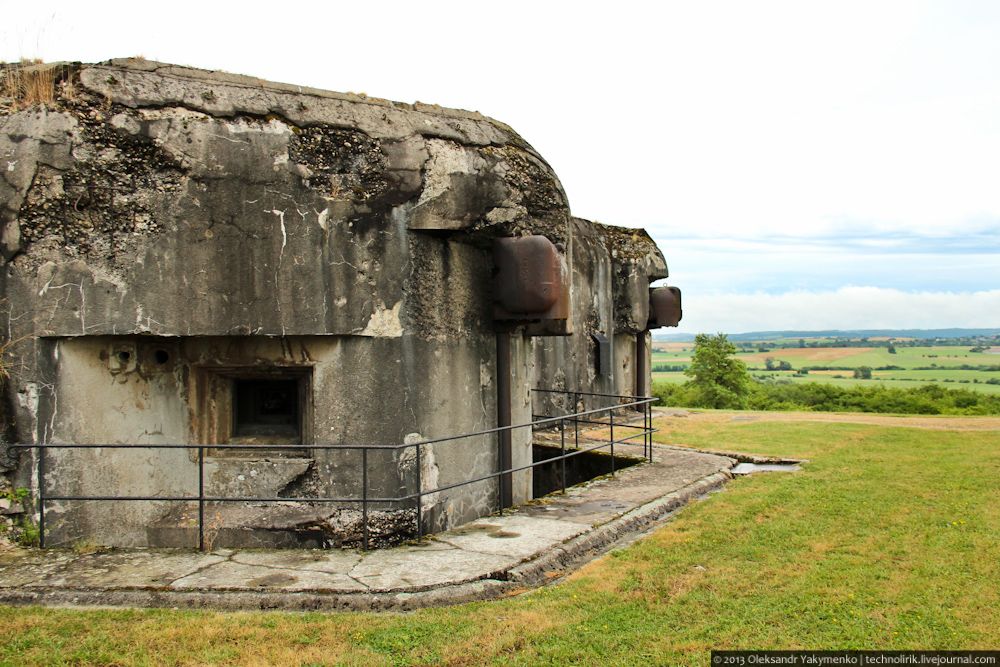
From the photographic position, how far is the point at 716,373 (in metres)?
28.0

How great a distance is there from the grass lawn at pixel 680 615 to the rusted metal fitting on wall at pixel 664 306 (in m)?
11.3

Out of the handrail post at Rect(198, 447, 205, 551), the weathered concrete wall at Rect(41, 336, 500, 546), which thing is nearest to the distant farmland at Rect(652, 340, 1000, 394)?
the weathered concrete wall at Rect(41, 336, 500, 546)

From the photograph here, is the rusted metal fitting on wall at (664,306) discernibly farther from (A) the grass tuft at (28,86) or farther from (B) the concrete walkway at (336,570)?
(A) the grass tuft at (28,86)

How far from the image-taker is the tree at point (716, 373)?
90.2ft

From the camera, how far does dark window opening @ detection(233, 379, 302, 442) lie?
730 cm

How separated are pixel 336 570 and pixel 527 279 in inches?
123

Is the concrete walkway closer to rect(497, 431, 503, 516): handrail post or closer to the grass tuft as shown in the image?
rect(497, 431, 503, 516): handrail post

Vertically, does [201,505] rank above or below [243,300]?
below

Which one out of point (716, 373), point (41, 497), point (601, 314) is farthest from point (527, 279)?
point (716, 373)

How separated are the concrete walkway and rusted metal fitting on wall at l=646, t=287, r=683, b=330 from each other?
11.7 m

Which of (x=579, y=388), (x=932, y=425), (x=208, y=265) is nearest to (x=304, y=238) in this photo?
(x=208, y=265)

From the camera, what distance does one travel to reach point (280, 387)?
735 centimetres

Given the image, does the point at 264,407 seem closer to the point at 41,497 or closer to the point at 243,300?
the point at 243,300

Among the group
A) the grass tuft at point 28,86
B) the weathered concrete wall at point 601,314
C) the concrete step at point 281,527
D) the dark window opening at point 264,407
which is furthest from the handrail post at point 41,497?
the weathered concrete wall at point 601,314
